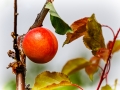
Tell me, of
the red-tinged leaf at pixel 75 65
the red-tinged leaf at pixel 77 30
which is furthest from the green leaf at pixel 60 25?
the red-tinged leaf at pixel 75 65

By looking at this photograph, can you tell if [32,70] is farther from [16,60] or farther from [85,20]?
[16,60]

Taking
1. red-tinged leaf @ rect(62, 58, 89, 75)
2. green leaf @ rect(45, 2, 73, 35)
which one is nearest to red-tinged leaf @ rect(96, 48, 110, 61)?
red-tinged leaf @ rect(62, 58, 89, 75)

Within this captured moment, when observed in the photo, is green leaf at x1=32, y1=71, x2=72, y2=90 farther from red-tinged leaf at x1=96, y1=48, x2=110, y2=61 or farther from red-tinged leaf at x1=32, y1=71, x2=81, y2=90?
red-tinged leaf at x1=96, y1=48, x2=110, y2=61

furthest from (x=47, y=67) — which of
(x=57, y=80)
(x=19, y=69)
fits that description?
(x=19, y=69)

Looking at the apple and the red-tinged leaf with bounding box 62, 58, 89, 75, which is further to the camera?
the red-tinged leaf with bounding box 62, 58, 89, 75

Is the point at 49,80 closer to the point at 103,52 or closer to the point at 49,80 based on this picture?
the point at 49,80

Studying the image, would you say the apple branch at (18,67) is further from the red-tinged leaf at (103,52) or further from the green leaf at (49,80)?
the red-tinged leaf at (103,52)

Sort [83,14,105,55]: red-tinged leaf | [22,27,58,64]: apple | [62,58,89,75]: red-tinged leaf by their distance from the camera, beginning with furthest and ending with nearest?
[62,58,89,75]: red-tinged leaf
[83,14,105,55]: red-tinged leaf
[22,27,58,64]: apple
